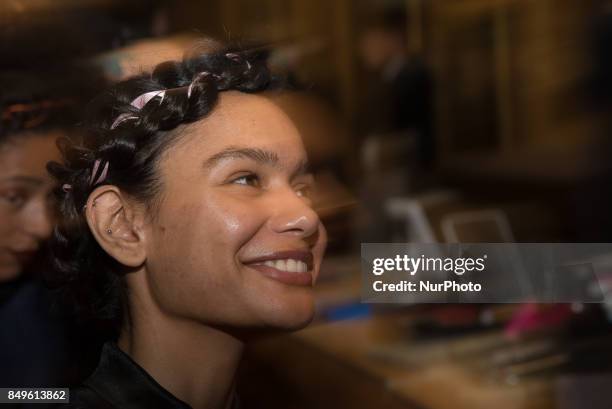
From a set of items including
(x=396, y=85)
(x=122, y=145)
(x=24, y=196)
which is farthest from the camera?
(x=396, y=85)

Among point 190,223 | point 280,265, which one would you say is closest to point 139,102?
point 190,223

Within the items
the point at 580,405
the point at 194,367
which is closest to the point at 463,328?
the point at 580,405

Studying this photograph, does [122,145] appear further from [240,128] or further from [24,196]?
[24,196]

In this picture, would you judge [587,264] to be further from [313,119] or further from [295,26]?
[295,26]

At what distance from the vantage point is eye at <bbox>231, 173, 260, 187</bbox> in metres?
0.95

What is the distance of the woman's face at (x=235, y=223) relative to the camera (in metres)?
0.94

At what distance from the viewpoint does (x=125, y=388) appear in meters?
0.99

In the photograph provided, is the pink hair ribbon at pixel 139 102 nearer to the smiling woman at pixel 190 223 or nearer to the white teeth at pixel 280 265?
the smiling woman at pixel 190 223

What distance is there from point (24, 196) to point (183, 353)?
362 millimetres

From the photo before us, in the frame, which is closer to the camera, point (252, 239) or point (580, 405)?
point (252, 239)

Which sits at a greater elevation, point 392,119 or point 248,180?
point 392,119

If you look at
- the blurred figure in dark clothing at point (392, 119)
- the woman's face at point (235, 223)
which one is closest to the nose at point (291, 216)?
the woman's face at point (235, 223)

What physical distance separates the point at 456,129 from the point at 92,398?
90 centimetres

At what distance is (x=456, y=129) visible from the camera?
5.05ft
